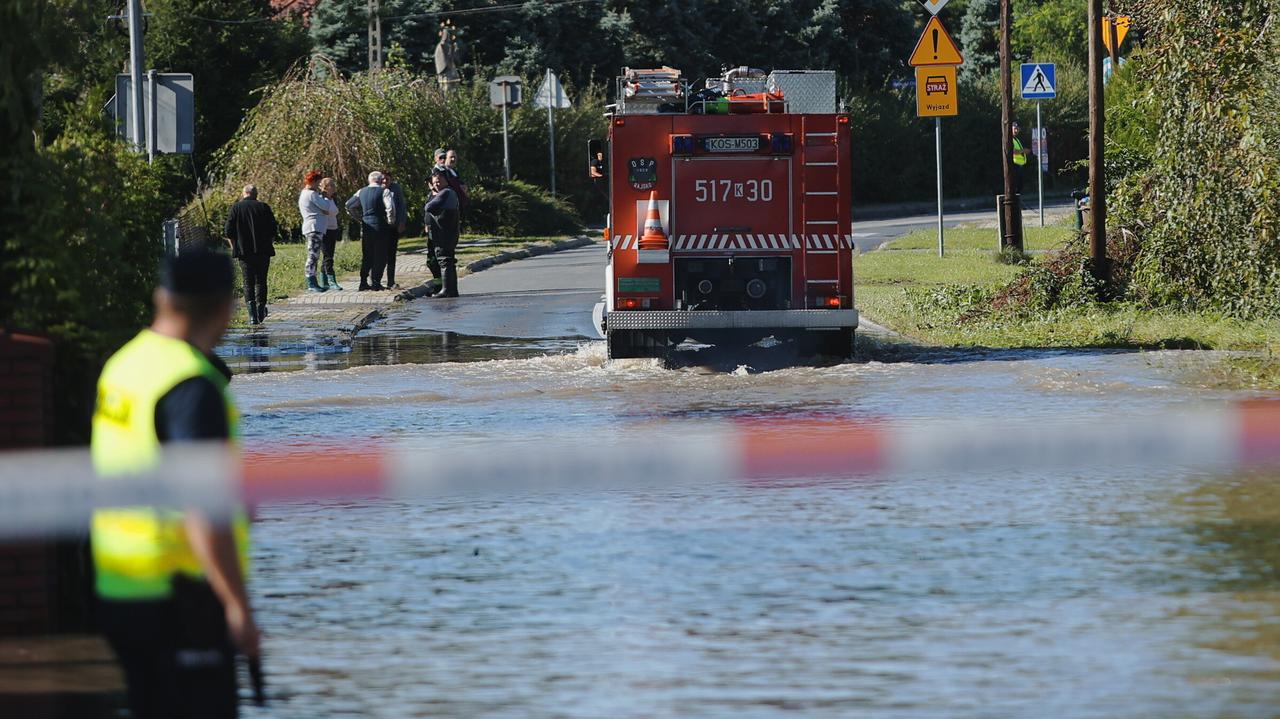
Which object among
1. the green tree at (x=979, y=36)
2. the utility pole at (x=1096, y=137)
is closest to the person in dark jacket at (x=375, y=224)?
the utility pole at (x=1096, y=137)

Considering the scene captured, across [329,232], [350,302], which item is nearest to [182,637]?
[350,302]

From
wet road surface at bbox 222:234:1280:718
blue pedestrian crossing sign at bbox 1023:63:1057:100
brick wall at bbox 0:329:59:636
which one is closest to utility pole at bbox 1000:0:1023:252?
blue pedestrian crossing sign at bbox 1023:63:1057:100

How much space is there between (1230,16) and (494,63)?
47.8 meters

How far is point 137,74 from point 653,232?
7214mm

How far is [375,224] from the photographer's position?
27.7 meters

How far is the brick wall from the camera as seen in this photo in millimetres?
7273

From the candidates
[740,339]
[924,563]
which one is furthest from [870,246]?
[924,563]

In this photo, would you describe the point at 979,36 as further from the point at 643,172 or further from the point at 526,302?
the point at 643,172

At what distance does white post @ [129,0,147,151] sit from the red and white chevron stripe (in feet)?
18.4

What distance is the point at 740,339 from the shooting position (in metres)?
18.6

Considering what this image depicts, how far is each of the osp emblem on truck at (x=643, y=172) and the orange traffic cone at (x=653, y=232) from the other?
20 centimetres

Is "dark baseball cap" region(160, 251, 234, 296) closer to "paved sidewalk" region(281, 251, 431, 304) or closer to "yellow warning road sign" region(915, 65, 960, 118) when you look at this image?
"paved sidewalk" region(281, 251, 431, 304)

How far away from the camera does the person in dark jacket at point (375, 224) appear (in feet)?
90.7

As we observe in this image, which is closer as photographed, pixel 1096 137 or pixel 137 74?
pixel 1096 137
